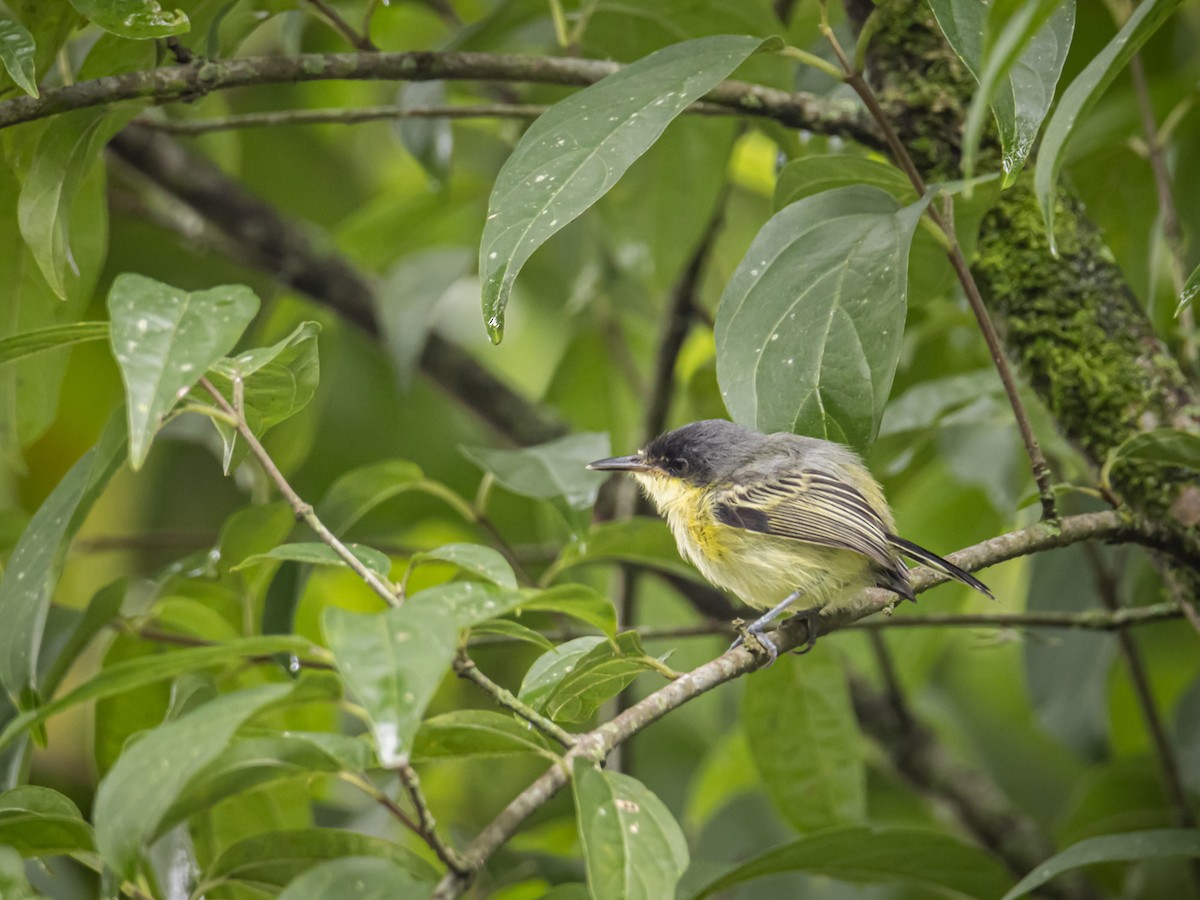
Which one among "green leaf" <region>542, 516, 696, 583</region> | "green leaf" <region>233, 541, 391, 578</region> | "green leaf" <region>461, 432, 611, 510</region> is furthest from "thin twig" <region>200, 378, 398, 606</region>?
"green leaf" <region>542, 516, 696, 583</region>

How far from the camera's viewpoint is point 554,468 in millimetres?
2471

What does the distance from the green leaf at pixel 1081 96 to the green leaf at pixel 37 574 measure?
1256 millimetres

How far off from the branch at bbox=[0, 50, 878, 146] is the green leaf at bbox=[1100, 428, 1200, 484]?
817mm

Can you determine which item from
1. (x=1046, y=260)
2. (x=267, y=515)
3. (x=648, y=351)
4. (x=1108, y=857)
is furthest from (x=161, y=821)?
(x=648, y=351)

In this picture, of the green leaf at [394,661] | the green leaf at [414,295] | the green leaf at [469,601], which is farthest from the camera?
the green leaf at [414,295]

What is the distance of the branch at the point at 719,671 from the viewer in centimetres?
129

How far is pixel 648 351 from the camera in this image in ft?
14.5

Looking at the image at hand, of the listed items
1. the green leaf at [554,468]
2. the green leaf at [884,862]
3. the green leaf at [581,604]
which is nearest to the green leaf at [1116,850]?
the green leaf at [884,862]

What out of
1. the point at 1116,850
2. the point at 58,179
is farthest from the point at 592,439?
the point at 1116,850

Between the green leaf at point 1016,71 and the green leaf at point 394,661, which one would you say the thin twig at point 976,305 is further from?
the green leaf at point 394,661

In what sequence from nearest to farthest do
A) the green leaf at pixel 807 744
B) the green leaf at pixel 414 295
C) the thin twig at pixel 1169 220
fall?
the thin twig at pixel 1169 220, the green leaf at pixel 807 744, the green leaf at pixel 414 295

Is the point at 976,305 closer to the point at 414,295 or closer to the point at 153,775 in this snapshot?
the point at 153,775

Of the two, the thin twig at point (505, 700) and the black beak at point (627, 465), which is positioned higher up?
the black beak at point (627, 465)

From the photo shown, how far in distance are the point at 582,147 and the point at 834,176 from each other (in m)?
0.59
